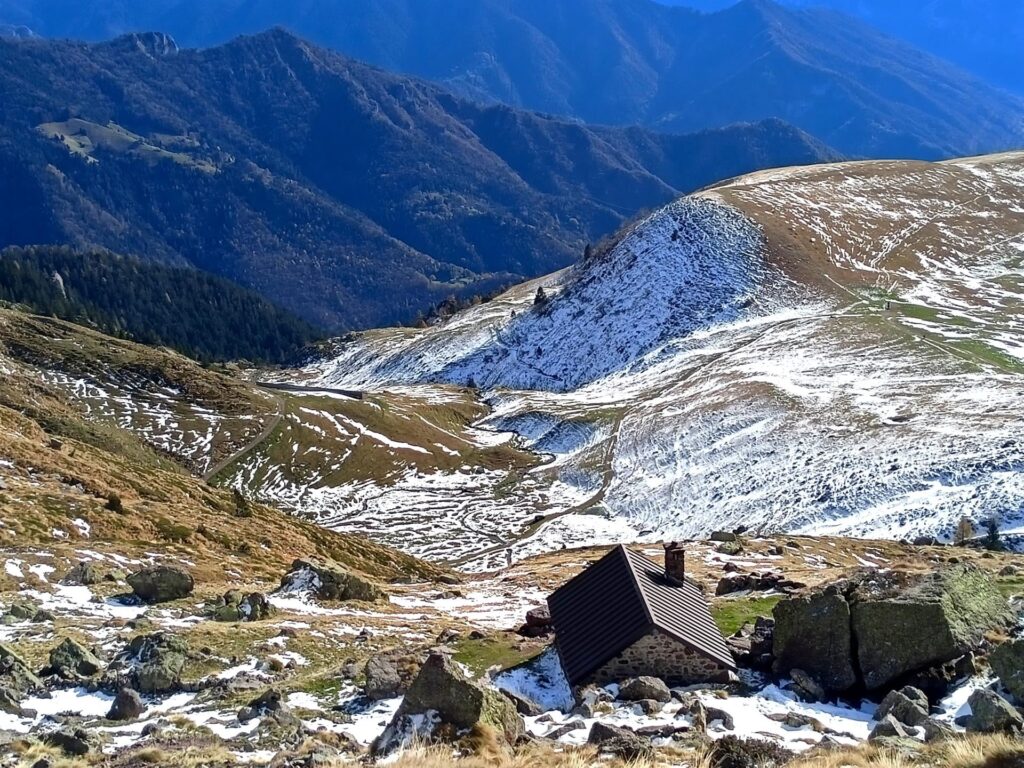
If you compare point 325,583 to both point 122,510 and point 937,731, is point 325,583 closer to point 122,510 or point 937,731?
point 122,510

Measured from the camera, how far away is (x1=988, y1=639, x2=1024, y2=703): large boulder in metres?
14.5

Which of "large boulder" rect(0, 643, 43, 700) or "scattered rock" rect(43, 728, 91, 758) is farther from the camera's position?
"large boulder" rect(0, 643, 43, 700)

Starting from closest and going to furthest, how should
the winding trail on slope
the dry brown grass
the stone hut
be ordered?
the dry brown grass → the stone hut → the winding trail on slope

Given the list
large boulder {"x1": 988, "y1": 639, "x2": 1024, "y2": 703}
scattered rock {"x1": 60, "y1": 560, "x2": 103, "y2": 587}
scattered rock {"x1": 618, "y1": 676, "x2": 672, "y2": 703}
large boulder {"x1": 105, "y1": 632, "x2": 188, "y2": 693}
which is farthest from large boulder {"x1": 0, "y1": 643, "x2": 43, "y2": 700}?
large boulder {"x1": 988, "y1": 639, "x2": 1024, "y2": 703}

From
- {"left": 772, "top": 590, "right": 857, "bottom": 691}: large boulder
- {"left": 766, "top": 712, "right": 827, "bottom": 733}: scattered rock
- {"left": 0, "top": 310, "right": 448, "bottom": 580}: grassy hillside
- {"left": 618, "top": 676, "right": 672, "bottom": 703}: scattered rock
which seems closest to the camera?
{"left": 766, "top": 712, "right": 827, "bottom": 733}: scattered rock

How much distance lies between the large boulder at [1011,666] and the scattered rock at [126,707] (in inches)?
650

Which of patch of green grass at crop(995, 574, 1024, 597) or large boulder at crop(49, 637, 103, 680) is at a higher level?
patch of green grass at crop(995, 574, 1024, 597)

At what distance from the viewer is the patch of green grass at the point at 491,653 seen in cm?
1914

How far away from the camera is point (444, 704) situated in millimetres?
13305

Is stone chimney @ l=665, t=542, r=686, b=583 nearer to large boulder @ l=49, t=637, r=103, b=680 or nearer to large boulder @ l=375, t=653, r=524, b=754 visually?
large boulder @ l=375, t=653, r=524, b=754

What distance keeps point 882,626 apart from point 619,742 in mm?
7572

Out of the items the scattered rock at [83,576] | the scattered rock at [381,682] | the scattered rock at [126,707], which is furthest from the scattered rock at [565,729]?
the scattered rock at [83,576]

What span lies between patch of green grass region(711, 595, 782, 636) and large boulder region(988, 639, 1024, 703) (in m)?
7.30

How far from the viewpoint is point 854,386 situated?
230ft
